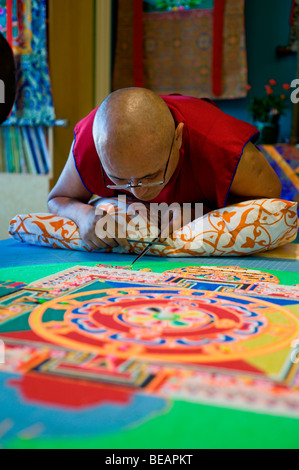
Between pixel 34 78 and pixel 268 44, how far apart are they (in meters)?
1.59

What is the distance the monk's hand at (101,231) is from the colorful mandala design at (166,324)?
1.60 feet

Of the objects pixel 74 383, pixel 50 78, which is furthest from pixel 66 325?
pixel 50 78

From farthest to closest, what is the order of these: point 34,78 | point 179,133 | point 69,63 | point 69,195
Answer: point 69,63, point 34,78, point 69,195, point 179,133

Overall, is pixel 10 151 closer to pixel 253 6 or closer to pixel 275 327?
pixel 253 6

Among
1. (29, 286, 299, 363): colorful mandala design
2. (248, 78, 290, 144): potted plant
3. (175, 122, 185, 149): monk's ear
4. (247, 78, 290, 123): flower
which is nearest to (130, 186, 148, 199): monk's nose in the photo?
(175, 122, 185, 149): monk's ear

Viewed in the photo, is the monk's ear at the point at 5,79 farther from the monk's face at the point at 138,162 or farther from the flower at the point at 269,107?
the flower at the point at 269,107

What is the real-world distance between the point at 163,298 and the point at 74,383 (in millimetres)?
421

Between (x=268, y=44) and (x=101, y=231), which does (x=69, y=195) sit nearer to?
(x=101, y=231)

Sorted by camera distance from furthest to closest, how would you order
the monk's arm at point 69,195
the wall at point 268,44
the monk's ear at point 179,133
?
the wall at point 268,44, the monk's arm at point 69,195, the monk's ear at point 179,133

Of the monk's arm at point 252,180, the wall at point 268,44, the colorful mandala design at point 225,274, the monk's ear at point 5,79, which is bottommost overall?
the colorful mandala design at point 225,274

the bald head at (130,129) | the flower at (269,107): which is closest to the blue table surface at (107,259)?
the bald head at (130,129)

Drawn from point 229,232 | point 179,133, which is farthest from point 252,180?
point 179,133

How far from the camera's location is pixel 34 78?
2.92m

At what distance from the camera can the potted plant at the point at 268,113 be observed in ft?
9.75
